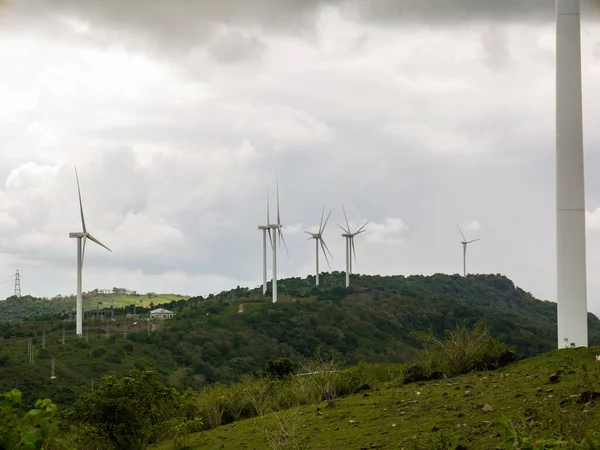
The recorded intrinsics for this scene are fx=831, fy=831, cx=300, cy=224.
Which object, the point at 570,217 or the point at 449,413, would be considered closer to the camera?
the point at 449,413

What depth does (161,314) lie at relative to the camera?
140500 millimetres

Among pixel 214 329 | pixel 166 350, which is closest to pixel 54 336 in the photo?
pixel 166 350

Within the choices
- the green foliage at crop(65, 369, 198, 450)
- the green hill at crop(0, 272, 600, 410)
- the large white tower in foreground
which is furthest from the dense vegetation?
the green hill at crop(0, 272, 600, 410)

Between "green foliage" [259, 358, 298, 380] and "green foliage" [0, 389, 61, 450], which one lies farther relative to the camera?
"green foliage" [259, 358, 298, 380]

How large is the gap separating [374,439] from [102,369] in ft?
231

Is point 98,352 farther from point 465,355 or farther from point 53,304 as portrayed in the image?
point 53,304

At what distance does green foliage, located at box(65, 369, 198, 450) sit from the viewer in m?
28.4

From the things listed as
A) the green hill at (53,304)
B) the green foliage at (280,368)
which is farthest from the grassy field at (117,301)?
the green foliage at (280,368)

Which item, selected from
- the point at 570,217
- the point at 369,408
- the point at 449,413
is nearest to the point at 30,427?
the point at 449,413

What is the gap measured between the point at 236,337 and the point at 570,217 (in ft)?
285

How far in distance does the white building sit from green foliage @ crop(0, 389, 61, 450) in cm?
12477

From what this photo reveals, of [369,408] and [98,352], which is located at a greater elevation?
[369,408]

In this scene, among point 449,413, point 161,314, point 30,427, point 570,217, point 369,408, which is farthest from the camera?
point 161,314

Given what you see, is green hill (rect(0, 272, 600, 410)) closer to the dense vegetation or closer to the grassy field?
the grassy field
